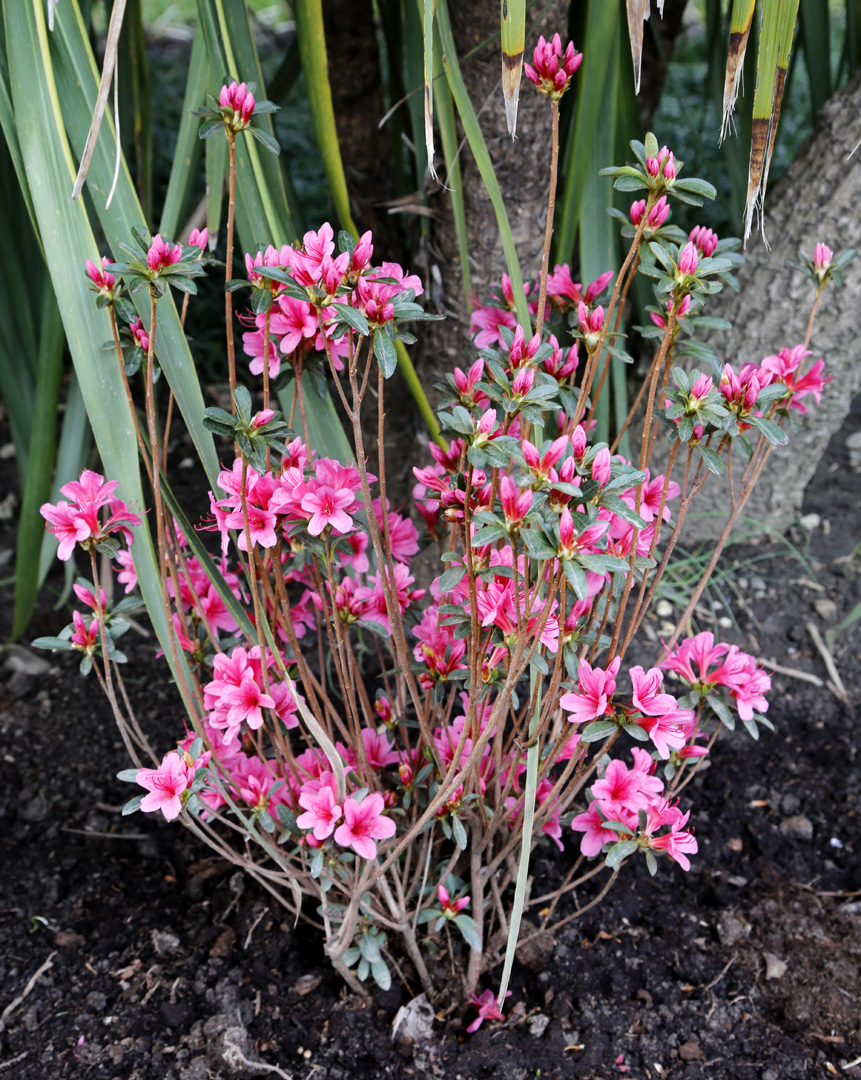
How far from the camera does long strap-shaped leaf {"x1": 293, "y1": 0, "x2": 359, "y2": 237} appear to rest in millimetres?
1095

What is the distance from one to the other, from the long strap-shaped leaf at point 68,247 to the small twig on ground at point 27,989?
0.57m

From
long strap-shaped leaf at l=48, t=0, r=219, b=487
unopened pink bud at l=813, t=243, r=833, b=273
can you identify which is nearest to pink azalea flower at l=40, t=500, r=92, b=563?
long strap-shaped leaf at l=48, t=0, r=219, b=487

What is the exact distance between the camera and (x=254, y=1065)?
105 cm

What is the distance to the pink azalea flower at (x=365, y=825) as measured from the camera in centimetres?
88

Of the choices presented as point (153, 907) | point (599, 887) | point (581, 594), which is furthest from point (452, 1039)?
point (581, 594)

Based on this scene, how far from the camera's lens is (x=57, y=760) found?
150cm

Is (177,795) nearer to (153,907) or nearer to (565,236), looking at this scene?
(153,907)

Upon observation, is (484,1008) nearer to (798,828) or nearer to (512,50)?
(798,828)

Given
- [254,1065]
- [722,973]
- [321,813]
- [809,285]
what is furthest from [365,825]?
[809,285]

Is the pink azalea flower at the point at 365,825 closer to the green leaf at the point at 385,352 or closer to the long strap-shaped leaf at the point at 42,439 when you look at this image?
the green leaf at the point at 385,352

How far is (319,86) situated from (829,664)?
50.8 inches

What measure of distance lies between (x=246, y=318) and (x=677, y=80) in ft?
11.6

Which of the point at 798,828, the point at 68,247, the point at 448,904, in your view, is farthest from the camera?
the point at 798,828

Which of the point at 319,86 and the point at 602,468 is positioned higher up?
the point at 319,86
